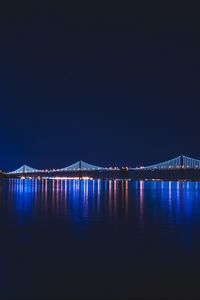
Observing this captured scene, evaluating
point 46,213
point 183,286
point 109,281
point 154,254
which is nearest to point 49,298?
point 109,281

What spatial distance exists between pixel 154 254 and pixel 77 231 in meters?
3.89

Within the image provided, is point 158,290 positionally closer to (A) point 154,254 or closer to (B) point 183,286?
(B) point 183,286

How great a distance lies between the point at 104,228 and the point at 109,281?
6.39 metres

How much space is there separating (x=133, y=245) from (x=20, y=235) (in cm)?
312

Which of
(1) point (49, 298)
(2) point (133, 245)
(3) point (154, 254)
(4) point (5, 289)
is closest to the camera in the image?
(1) point (49, 298)

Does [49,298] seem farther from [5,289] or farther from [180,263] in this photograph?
[180,263]

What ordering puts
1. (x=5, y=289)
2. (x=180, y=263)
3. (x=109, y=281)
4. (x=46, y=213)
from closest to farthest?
1. (x=5, y=289)
2. (x=109, y=281)
3. (x=180, y=263)
4. (x=46, y=213)

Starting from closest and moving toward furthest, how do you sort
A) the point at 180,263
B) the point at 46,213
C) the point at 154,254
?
1. the point at 180,263
2. the point at 154,254
3. the point at 46,213

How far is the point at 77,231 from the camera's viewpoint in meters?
12.9

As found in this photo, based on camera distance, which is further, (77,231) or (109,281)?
(77,231)

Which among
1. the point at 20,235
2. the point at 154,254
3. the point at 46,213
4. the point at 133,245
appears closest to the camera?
the point at 154,254

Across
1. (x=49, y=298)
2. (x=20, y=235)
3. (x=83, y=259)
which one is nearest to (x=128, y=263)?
(x=83, y=259)

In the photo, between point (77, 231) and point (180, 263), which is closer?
point (180, 263)

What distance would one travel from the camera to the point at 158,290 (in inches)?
264
